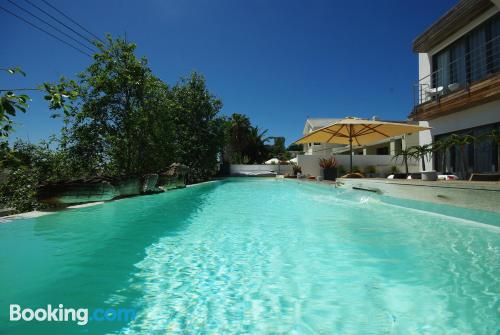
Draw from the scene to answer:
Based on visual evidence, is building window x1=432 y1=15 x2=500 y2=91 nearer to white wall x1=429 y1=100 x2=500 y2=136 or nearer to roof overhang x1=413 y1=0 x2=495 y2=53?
roof overhang x1=413 y1=0 x2=495 y2=53

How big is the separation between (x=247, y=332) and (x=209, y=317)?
38 cm

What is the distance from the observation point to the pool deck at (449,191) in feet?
16.7

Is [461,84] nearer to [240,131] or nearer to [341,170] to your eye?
[341,170]

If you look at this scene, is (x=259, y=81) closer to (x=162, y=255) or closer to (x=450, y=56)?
(x=450, y=56)

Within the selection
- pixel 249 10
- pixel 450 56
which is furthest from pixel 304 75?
pixel 450 56

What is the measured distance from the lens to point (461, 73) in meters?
10.9

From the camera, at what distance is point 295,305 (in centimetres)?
243

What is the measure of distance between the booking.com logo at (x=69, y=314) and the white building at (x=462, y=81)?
10.2m

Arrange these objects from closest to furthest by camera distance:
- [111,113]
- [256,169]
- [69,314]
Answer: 1. [69,314]
2. [111,113]
3. [256,169]

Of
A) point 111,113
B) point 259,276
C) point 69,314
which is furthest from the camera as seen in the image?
point 111,113

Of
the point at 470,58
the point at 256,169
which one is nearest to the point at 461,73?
the point at 470,58

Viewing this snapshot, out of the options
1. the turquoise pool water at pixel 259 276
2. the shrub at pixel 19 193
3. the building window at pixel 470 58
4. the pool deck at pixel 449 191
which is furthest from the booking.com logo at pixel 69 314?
the building window at pixel 470 58

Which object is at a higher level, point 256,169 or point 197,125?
point 197,125

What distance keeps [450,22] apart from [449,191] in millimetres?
8211
